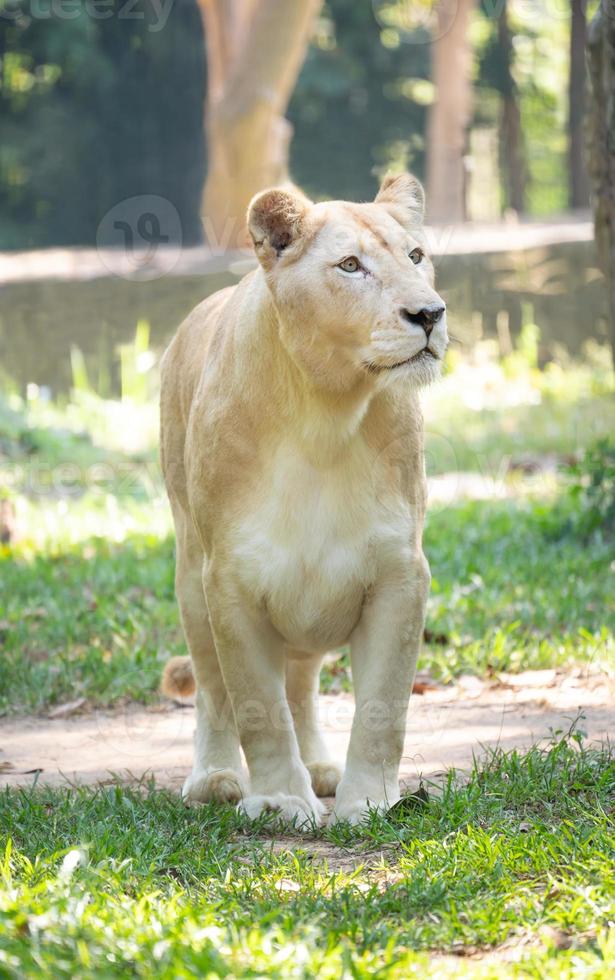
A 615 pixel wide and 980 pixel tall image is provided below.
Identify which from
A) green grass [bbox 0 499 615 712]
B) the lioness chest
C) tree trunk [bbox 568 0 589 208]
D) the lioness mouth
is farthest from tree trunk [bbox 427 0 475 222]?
the lioness mouth

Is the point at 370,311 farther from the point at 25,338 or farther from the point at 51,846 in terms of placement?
the point at 25,338

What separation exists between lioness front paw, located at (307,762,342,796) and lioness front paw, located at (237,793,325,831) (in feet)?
1.50

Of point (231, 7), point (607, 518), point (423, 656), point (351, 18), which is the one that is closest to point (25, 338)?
point (231, 7)

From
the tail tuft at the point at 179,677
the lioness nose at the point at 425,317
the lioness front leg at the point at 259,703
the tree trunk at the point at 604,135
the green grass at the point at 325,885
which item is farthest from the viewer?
the tree trunk at the point at 604,135

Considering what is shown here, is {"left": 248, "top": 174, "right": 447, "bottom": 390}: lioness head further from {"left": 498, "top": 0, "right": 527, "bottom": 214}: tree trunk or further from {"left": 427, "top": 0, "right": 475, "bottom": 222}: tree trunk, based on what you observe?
{"left": 498, "top": 0, "right": 527, "bottom": 214}: tree trunk

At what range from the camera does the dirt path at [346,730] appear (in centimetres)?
452

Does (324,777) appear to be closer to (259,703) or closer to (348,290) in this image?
(259,703)

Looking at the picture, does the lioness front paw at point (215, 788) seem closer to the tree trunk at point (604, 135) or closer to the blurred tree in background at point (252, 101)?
the tree trunk at point (604, 135)

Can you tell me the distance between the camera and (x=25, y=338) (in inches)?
513

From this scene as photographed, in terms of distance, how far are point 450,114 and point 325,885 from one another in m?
17.5

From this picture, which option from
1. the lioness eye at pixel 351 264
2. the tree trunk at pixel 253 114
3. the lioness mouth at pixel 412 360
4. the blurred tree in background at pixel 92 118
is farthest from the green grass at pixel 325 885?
the blurred tree in background at pixel 92 118

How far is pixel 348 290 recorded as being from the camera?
141 inches

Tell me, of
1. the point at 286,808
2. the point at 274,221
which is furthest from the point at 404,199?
the point at 286,808

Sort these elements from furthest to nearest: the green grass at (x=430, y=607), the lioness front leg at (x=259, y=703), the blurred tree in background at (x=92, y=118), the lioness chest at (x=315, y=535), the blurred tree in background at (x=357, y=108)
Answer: the blurred tree in background at (x=357, y=108) → the blurred tree in background at (x=92, y=118) → the green grass at (x=430, y=607) → the lioness front leg at (x=259, y=703) → the lioness chest at (x=315, y=535)
